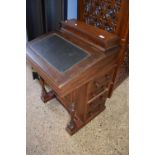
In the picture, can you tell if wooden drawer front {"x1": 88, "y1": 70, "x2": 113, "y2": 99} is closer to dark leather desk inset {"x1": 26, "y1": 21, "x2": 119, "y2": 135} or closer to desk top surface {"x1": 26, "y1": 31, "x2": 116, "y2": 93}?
dark leather desk inset {"x1": 26, "y1": 21, "x2": 119, "y2": 135}

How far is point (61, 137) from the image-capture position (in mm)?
1345

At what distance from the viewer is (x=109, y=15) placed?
1290mm

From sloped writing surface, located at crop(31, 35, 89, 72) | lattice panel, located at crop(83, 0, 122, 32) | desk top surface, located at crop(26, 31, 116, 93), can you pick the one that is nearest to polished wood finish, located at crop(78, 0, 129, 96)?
lattice panel, located at crop(83, 0, 122, 32)

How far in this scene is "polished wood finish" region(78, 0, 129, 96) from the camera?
1185 millimetres

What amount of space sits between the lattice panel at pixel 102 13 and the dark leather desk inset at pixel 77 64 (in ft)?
0.42

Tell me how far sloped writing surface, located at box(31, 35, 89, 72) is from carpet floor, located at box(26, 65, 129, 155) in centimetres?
66

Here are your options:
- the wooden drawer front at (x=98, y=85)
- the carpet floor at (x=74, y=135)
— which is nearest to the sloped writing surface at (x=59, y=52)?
the wooden drawer front at (x=98, y=85)

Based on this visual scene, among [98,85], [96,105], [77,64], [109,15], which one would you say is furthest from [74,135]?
[109,15]

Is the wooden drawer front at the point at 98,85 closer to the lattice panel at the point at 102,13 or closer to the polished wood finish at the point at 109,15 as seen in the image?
the polished wood finish at the point at 109,15

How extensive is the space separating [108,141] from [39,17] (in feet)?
4.20
